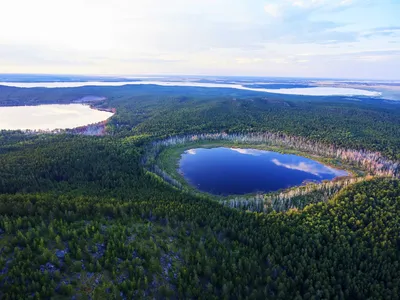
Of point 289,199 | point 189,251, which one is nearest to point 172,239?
point 189,251

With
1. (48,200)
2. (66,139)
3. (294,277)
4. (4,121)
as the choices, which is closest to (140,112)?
(4,121)

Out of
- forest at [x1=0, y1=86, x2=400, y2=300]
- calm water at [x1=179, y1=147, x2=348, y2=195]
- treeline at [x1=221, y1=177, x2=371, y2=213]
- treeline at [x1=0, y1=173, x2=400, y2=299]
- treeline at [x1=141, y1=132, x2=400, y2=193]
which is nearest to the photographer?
treeline at [x1=0, y1=173, x2=400, y2=299]

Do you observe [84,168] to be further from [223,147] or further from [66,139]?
[223,147]

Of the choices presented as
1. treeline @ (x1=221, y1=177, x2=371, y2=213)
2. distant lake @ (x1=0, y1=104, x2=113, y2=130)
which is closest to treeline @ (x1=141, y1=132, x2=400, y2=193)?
treeline @ (x1=221, y1=177, x2=371, y2=213)

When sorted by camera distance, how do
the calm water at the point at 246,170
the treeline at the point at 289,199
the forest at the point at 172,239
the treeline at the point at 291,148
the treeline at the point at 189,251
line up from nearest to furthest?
the treeline at the point at 189,251, the forest at the point at 172,239, the treeline at the point at 289,199, the calm water at the point at 246,170, the treeline at the point at 291,148

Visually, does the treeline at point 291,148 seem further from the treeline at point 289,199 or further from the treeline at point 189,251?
the treeline at point 189,251

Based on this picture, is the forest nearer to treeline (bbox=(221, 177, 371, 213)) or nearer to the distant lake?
treeline (bbox=(221, 177, 371, 213))

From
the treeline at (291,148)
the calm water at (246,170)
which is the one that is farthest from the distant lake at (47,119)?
the calm water at (246,170)

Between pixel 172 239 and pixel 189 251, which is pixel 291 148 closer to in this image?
pixel 172 239
